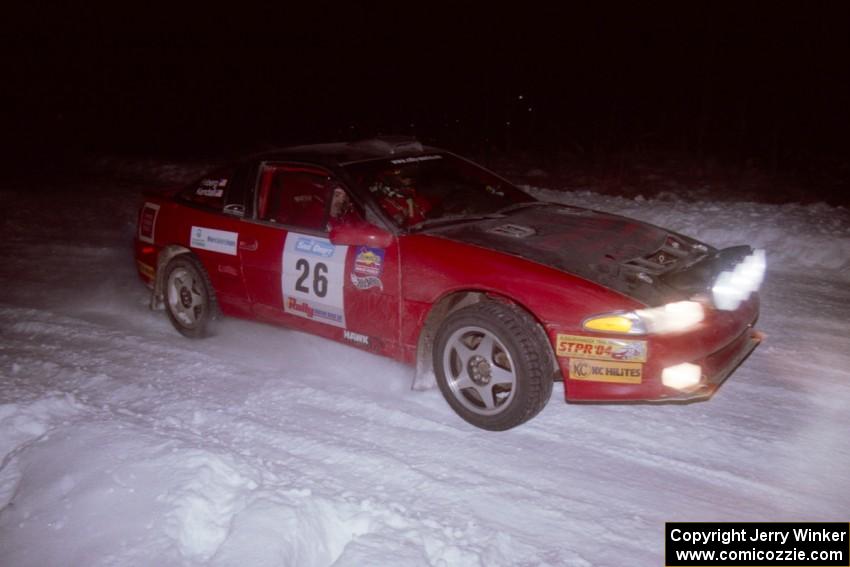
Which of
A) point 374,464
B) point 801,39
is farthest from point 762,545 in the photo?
point 801,39

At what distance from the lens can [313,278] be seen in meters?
4.20

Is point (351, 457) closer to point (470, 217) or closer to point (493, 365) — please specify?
point (493, 365)

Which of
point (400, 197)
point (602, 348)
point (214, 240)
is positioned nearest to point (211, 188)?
point (214, 240)

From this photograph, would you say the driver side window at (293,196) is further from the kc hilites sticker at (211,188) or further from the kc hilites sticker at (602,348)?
the kc hilites sticker at (602,348)

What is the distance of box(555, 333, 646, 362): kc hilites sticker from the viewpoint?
3.22 m

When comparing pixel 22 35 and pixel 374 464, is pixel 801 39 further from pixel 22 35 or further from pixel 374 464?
pixel 22 35

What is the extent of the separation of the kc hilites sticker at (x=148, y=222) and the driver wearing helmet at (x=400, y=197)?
222 centimetres

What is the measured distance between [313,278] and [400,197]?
76cm

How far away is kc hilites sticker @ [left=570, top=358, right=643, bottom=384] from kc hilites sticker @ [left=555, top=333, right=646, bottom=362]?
0.03m

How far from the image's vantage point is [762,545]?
2.68m

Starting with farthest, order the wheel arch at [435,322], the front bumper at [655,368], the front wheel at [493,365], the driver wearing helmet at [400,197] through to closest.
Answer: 1. the driver wearing helmet at [400,197]
2. the wheel arch at [435,322]
3. the front wheel at [493,365]
4. the front bumper at [655,368]

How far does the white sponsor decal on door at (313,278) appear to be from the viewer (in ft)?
13.4

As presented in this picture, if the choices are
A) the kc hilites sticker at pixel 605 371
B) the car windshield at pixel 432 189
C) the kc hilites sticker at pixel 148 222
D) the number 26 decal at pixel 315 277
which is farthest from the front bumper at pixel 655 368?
the kc hilites sticker at pixel 148 222

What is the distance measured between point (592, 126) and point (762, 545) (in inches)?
556
